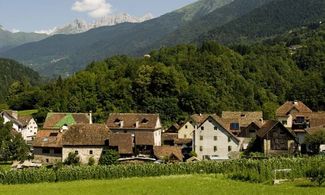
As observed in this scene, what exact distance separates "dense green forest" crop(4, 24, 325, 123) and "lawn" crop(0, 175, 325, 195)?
214 ft

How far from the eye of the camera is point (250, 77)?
14188 centimetres

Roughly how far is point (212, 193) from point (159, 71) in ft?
280

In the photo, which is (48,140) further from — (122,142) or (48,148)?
(122,142)

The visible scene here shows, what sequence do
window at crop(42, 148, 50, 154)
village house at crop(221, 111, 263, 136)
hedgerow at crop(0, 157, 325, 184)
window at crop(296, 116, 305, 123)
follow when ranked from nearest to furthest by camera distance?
hedgerow at crop(0, 157, 325, 184)
window at crop(42, 148, 50, 154)
window at crop(296, 116, 305, 123)
village house at crop(221, 111, 263, 136)

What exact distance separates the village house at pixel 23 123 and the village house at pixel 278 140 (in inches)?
2425

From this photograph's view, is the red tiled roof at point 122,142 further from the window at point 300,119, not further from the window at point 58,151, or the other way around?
the window at point 300,119

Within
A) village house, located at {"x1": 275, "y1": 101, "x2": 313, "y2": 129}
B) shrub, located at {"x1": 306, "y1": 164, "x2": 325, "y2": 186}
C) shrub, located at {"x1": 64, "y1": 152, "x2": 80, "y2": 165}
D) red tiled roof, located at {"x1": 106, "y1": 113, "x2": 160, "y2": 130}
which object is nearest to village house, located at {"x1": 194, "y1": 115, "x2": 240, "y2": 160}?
red tiled roof, located at {"x1": 106, "y1": 113, "x2": 160, "y2": 130}

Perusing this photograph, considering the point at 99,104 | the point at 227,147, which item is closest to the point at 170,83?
the point at 99,104

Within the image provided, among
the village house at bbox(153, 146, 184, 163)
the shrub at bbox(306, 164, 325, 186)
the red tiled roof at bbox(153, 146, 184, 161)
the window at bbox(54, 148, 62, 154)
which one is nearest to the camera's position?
the shrub at bbox(306, 164, 325, 186)

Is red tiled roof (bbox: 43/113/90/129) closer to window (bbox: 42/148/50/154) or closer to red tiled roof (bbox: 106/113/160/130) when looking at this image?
red tiled roof (bbox: 106/113/160/130)

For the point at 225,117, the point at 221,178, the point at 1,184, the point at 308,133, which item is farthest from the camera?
the point at 225,117

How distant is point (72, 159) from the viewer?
6994cm

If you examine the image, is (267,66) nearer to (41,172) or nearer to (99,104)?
(99,104)

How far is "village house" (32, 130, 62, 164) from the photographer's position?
239 ft
